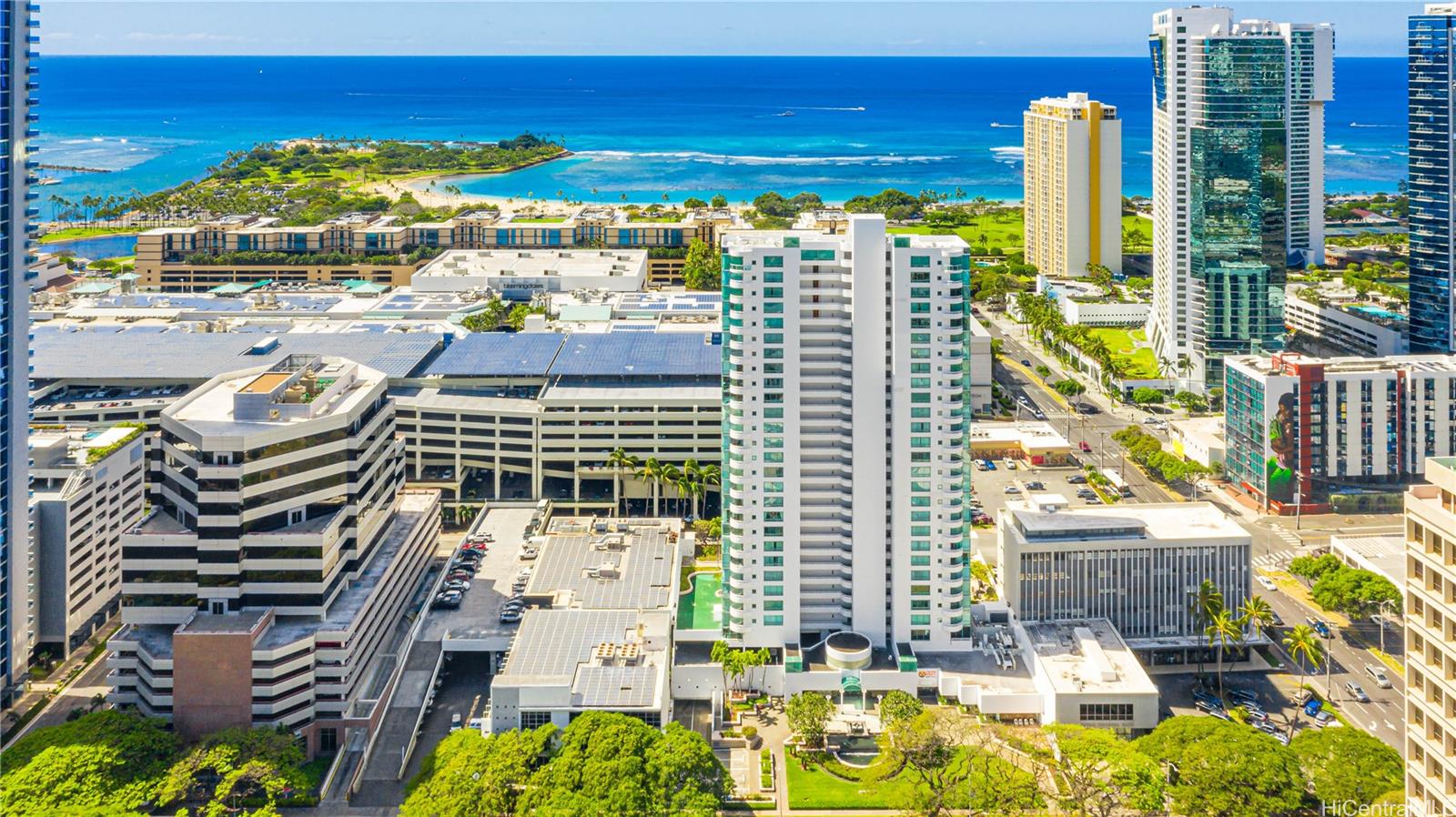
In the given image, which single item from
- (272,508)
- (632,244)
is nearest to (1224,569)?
(272,508)

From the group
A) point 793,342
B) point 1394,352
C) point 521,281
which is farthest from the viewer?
point 521,281

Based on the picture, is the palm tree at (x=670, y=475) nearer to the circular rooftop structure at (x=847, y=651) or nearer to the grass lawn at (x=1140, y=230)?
the circular rooftop structure at (x=847, y=651)

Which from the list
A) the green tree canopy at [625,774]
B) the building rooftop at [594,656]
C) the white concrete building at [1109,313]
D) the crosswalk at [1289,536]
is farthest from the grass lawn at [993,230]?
the green tree canopy at [625,774]

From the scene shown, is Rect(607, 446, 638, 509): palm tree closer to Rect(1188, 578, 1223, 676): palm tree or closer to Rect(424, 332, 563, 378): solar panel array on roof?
Rect(424, 332, 563, 378): solar panel array on roof

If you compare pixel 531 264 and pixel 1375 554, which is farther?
pixel 531 264

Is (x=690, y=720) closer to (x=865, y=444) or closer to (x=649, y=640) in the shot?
(x=649, y=640)

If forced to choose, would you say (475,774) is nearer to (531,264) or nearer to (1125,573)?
(1125,573)

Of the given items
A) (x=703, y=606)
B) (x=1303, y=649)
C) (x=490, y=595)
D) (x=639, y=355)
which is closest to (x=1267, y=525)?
(x=1303, y=649)
